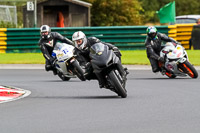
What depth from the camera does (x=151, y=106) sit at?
1071 centimetres

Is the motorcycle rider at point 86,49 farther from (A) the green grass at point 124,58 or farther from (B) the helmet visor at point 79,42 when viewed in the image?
(A) the green grass at point 124,58

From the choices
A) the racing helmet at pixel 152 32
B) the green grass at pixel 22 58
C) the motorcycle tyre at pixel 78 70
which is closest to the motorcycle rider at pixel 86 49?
the motorcycle tyre at pixel 78 70

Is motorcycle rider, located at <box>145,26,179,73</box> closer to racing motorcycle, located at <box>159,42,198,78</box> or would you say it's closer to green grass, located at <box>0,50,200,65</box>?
racing motorcycle, located at <box>159,42,198,78</box>

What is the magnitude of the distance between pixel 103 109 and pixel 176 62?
Answer: 21.3ft

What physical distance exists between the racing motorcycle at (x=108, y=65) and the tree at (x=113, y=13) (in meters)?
36.2

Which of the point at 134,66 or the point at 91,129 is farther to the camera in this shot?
the point at 134,66

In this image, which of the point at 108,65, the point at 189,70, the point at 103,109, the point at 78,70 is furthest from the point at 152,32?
the point at 103,109

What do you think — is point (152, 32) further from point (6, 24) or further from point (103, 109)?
point (6, 24)

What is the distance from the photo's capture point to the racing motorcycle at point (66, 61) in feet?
50.8

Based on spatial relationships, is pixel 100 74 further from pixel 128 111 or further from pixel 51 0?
pixel 51 0

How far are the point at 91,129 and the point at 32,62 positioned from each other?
15.3 metres

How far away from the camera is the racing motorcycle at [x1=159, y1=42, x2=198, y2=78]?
Answer: 16.5m

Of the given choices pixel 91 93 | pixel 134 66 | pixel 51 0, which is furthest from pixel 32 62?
pixel 51 0

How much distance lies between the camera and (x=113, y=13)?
49.1m
